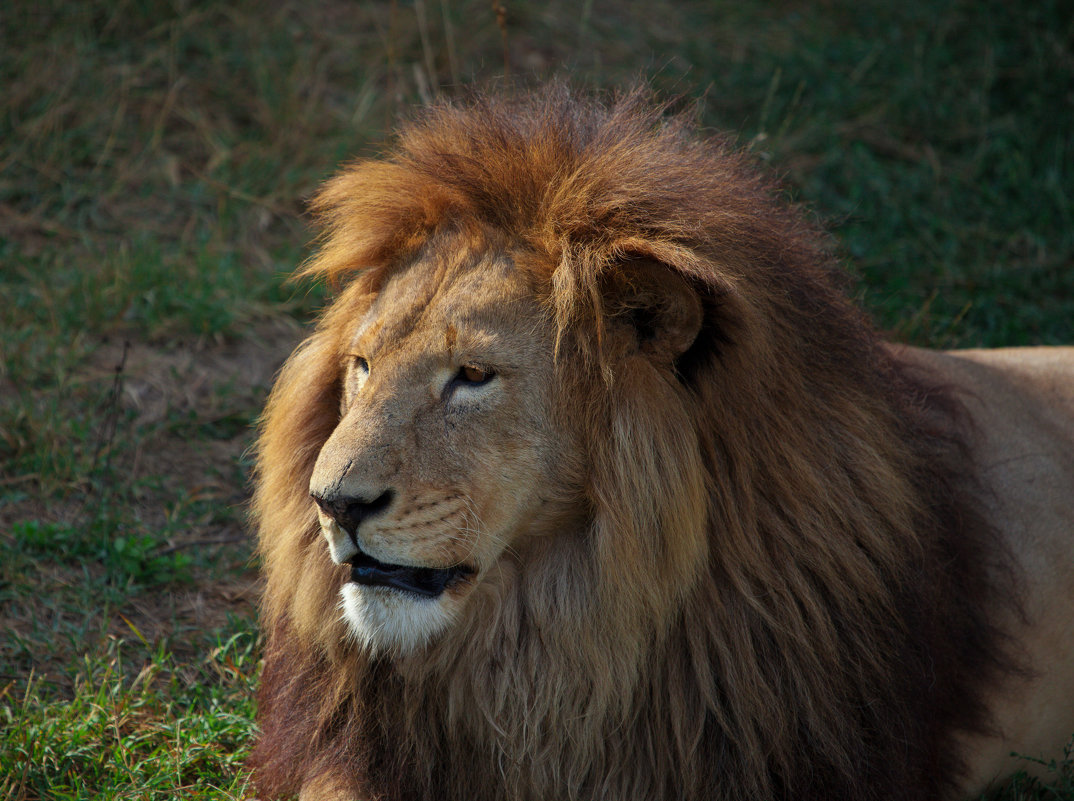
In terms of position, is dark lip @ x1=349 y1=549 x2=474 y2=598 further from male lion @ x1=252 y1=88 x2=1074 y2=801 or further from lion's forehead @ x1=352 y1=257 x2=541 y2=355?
lion's forehead @ x1=352 y1=257 x2=541 y2=355

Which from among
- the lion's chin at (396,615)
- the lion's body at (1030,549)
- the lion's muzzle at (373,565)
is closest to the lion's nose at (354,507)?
the lion's muzzle at (373,565)

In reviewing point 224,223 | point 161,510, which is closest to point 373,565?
point 161,510

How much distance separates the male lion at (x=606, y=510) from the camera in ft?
7.20

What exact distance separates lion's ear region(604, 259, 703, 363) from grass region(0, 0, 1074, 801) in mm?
1094

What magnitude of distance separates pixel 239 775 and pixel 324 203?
1.44m

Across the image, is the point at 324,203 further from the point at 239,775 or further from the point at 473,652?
the point at 239,775

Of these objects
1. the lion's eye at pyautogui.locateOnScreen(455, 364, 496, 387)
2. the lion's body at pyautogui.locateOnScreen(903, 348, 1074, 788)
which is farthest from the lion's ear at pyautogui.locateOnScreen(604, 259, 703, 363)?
the lion's body at pyautogui.locateOnScreen(903, 348, 1074, 788)

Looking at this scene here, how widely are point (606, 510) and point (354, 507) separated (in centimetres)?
48

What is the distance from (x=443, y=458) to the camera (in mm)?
2162

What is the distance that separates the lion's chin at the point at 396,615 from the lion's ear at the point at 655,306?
638 millimetres

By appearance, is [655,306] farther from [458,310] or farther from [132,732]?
[132,732]

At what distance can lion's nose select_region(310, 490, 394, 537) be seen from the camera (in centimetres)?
208

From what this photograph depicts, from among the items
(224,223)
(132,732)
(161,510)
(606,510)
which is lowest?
(132,732)

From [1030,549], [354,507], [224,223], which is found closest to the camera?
[354,507]
